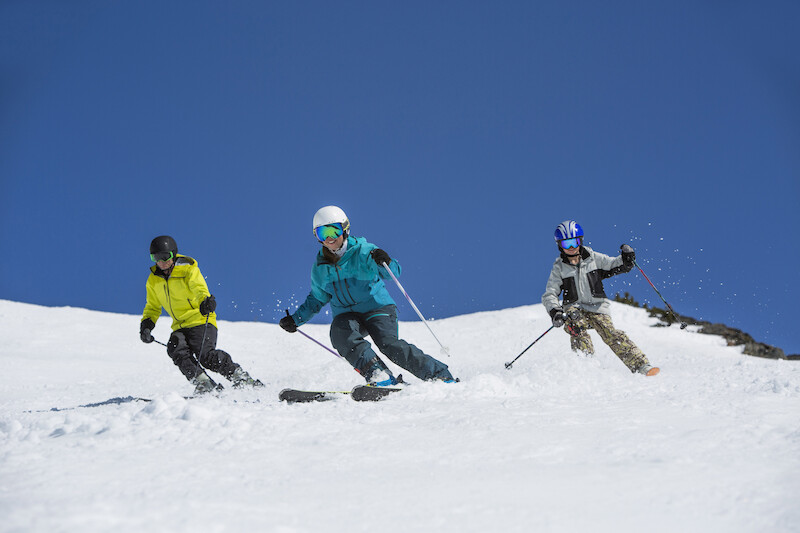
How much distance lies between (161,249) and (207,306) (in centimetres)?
78

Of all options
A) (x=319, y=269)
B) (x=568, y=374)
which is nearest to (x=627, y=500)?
(x=568, y=374)

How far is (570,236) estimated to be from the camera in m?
7.53

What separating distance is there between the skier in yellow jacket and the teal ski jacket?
1.29m

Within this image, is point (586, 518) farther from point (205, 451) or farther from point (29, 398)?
A: point (29, 398)

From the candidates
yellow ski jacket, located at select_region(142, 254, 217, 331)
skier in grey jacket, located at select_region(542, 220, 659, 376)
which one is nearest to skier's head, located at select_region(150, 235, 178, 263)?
yellow ski jacket, located at select_region(142, 254, 217, 331)

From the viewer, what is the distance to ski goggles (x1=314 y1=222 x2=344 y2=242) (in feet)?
19.5

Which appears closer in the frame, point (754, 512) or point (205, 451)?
point (754, 512)

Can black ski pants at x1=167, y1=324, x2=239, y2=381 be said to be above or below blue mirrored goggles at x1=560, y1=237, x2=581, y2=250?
below

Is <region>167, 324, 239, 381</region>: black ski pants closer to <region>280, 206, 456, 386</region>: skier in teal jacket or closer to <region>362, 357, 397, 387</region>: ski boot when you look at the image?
<region>280, 206, 456, 386</region>: skier in teal jacket

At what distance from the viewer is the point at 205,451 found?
9.20 feet

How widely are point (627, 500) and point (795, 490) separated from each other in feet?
1.99

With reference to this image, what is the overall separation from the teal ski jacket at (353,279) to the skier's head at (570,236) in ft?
8.44

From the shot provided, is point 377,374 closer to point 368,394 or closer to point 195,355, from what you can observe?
point 368,394

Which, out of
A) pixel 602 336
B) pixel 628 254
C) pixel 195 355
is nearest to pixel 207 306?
pixel 195 355
